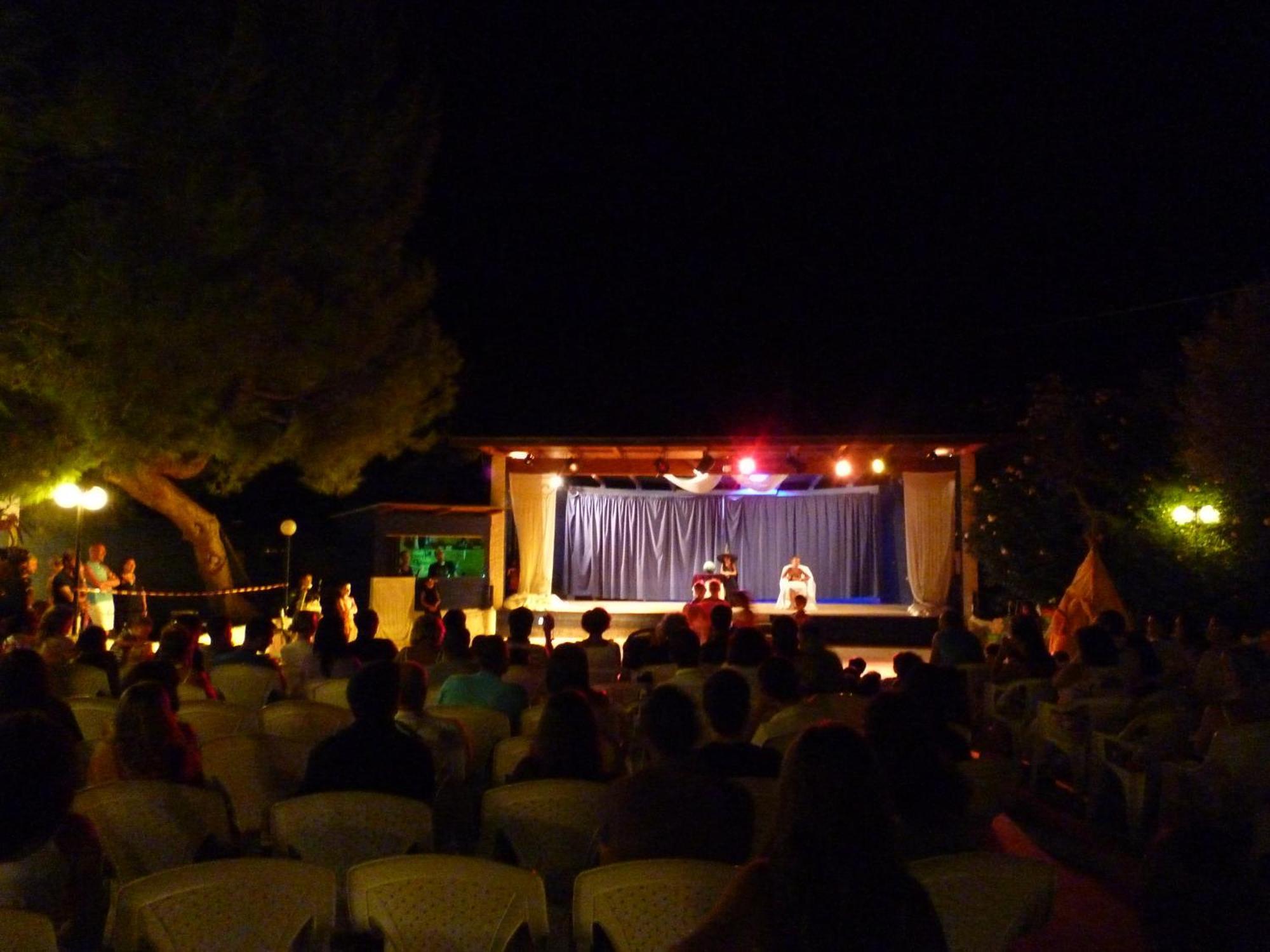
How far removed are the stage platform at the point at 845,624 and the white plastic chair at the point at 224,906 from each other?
12.0 m

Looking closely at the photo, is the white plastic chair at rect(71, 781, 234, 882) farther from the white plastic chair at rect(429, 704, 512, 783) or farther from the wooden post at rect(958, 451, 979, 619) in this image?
the wooden post at rect(958, 451, 979, 619)

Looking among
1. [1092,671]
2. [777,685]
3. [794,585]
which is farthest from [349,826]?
[794,585]

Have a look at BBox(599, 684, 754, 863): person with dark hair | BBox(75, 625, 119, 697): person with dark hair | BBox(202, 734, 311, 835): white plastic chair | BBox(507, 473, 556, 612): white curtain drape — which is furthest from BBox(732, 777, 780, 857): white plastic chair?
Result: BBox(507, 473, 556, 612): white curtain drape

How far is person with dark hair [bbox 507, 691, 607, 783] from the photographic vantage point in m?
3.46

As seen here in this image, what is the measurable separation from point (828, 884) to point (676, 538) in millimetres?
19002

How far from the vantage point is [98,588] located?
1161 cm

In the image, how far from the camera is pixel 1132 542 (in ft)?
40.4

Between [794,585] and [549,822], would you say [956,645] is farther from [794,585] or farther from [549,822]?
[794,585]

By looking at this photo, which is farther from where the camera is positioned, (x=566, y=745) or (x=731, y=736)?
(x=731, y=736)

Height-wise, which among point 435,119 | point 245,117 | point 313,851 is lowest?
point 313,851

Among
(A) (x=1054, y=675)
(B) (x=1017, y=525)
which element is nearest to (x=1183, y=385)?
(B) (x=1017, y=525)

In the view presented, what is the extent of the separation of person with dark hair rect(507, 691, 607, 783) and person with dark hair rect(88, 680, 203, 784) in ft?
3.59

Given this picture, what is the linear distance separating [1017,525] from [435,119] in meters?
9.19

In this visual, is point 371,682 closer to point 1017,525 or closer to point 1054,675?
point 1054,675
